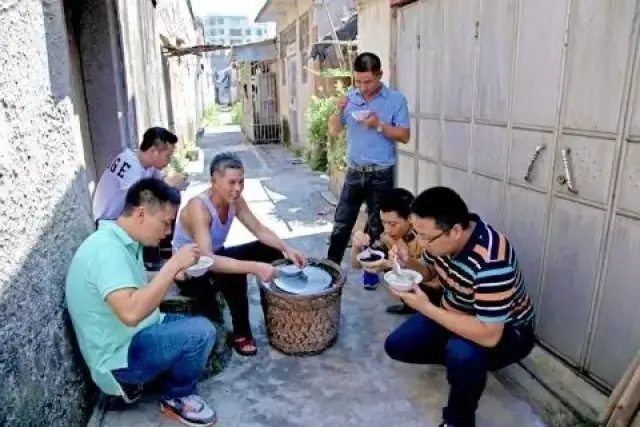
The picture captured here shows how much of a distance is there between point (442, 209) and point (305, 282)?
117 cm

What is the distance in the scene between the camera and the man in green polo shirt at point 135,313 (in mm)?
2074

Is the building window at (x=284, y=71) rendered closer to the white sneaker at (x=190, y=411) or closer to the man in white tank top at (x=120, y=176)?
the man in white tank top at (x=120, y=176)

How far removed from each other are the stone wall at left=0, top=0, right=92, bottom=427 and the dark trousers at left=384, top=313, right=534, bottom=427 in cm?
167

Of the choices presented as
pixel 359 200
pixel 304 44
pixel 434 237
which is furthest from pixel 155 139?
pixel 304 44

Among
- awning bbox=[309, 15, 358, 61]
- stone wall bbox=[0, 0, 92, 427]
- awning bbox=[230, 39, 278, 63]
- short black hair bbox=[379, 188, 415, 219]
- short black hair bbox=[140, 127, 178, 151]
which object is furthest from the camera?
awning bbox=[230, 39, 278, 63]

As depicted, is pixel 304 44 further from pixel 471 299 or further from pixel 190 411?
pixel 190 411

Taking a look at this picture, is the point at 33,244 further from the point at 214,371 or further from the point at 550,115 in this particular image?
the point at 550,115

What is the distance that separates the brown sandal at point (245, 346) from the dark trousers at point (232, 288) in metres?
0.03

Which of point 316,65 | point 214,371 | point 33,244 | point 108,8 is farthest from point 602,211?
point 316,65

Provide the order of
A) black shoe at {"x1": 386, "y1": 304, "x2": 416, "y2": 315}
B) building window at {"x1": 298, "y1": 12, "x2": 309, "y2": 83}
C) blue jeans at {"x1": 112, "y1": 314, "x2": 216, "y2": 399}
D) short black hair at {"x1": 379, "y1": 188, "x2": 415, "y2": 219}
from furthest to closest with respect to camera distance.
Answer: building window at {"x1": 298, "y1": 12, "x2": 309, "y2": 83}, black shoe at {"x1": 386, "y1": 304, "x2": 416, "y2": 315}, short black hair at {"x1": 379, "y1": 188, "x2": 415, "y2": 219}, blue jeans at {"x1": 112, "y1": 314, "x2": 216, "y2": 399}

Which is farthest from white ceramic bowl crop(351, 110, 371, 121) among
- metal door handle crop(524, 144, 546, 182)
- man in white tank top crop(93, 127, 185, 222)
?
man in white tank top crop(93, 127, 185, 222)

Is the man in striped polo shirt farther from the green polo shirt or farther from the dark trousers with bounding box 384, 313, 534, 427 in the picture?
the green polo shirt

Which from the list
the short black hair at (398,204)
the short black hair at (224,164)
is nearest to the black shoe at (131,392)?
the short black hair at (224,164)

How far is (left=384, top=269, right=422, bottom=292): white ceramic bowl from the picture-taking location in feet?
7.84
